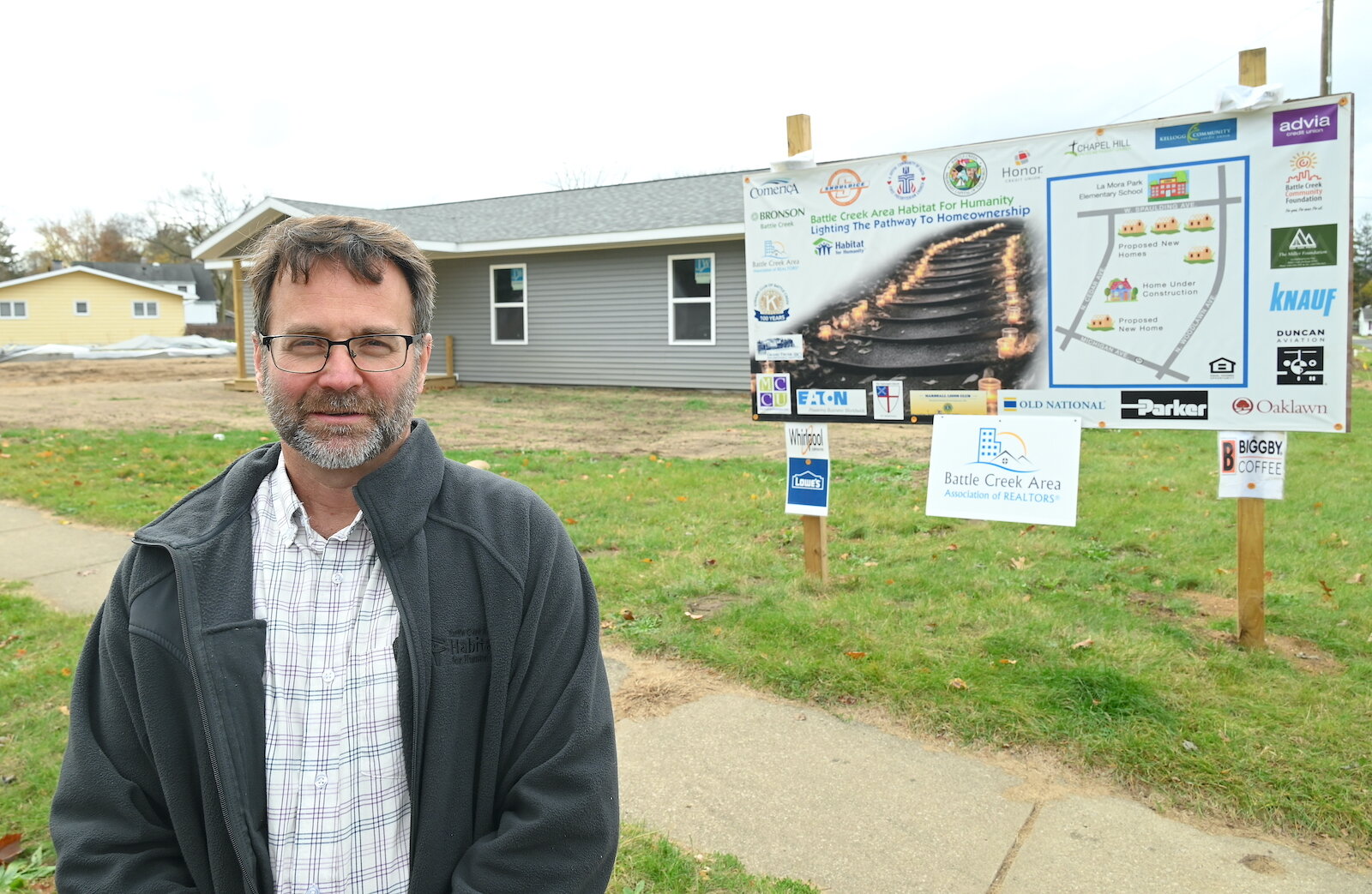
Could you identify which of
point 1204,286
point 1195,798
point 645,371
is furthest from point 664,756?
point 645,371

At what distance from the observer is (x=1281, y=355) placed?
4008 mm

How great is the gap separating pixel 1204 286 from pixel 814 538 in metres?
2.25

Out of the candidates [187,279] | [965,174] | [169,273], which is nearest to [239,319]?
[965,174]

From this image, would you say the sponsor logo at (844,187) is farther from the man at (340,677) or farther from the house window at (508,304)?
the house window at (508,304)

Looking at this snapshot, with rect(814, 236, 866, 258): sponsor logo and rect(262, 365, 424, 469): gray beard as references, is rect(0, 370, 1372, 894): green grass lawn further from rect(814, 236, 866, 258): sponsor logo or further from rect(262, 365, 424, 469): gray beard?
rect(814, 236, 866, 258): sponsor logo

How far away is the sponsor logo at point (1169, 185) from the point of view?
4.09 m

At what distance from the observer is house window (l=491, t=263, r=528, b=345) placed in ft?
61.9

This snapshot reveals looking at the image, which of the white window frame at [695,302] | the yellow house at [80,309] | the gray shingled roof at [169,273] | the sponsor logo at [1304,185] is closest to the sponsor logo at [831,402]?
the sponsor logo at [1304,185]

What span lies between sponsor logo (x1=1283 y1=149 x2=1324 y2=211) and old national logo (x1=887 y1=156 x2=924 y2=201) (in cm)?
157

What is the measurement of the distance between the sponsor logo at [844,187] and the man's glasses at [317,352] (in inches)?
144

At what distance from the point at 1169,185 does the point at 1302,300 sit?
2.36 ft

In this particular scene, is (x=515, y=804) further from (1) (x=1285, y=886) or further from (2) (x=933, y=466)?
(2) (x=933, y=466)

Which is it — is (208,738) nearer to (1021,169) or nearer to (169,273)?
(1021,169)

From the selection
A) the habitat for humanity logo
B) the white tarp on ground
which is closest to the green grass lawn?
the habitat for humanity logo
